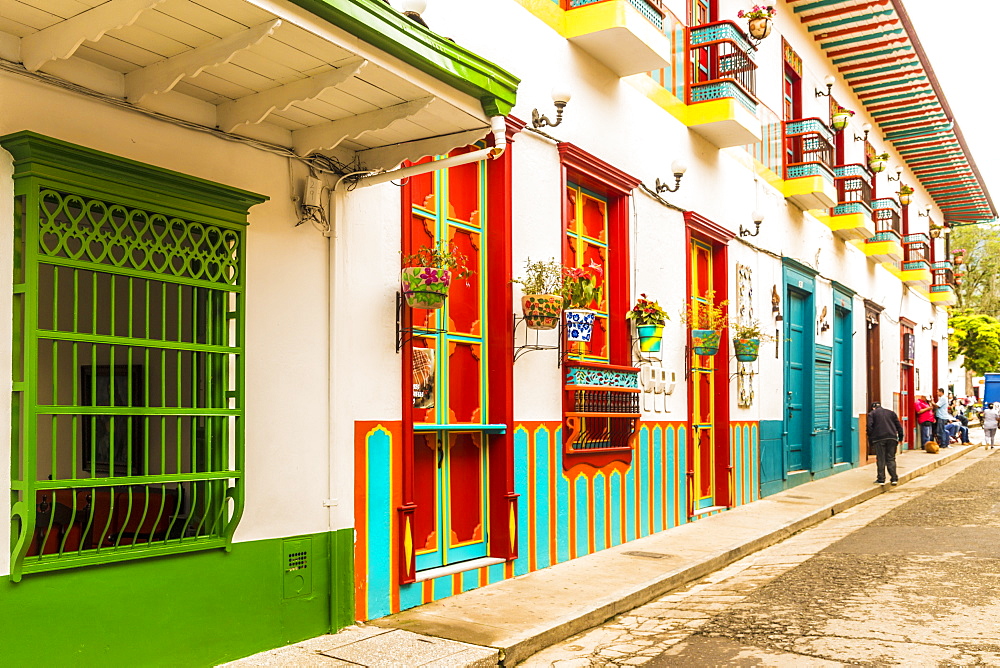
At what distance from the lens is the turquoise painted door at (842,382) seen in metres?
19.3

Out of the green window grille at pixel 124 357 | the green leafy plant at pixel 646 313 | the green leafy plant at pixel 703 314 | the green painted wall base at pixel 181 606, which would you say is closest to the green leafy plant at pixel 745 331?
the green leafy plant at pixel 703 314

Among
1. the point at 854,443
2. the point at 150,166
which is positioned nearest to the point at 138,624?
the point at 150,166

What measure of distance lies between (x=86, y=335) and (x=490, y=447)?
13.2 feet

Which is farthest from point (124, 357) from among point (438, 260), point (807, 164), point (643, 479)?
point (807, 164)

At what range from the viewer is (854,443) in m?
19.9

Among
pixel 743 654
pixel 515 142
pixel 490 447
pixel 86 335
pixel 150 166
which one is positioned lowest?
pixel 743 654

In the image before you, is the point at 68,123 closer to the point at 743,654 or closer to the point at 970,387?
the point at 743,654

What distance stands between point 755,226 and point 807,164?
103 inches

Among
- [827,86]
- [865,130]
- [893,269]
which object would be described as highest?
[827,86]

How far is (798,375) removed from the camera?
1677cm

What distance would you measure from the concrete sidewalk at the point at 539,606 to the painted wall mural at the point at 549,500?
0.12 m

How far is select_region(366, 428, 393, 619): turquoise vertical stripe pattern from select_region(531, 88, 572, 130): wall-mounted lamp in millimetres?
3267

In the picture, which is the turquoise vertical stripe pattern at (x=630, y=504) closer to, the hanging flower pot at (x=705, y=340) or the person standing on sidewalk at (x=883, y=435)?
the hanging flower pot at (x=705, y=340)

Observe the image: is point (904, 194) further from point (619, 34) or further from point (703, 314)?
point (619, 34)
